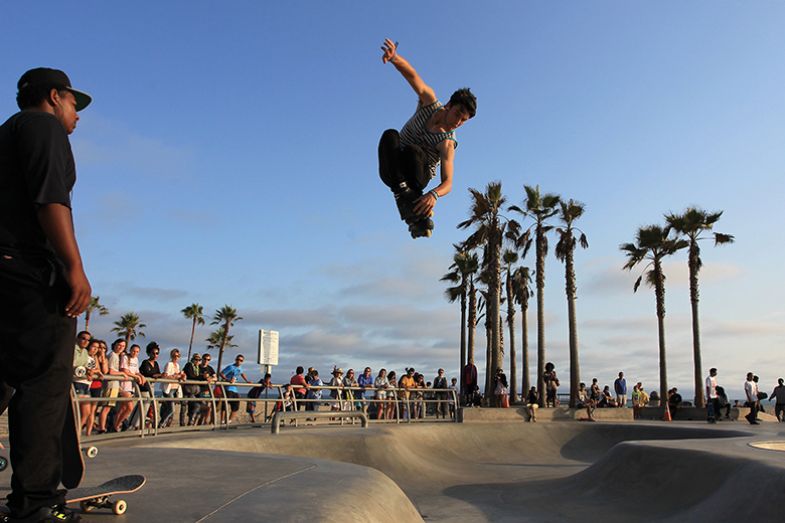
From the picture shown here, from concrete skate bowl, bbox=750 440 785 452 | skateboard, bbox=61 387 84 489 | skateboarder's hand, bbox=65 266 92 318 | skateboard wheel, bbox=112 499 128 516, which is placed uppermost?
skateboarder's hand, bbox=65 266 92 318

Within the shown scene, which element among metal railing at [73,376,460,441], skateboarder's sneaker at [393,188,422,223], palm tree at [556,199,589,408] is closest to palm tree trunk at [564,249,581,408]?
palm tree at [556,199,589,408]

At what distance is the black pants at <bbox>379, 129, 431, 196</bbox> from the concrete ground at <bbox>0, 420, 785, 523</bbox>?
9.29ft

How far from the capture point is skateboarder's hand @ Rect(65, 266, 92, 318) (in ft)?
8.66

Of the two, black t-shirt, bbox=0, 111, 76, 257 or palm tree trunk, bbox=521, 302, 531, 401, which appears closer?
black t-shirt, bbox=0, 111, 76, 257

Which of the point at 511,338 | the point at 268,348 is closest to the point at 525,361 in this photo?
the point at 511,338

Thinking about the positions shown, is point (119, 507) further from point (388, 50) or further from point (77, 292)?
point (388, 50)

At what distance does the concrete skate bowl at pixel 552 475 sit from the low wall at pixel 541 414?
3642 millimetres

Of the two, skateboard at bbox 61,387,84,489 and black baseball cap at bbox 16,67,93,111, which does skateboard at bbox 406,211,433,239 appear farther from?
skateboard at bbox 61,387,84,489

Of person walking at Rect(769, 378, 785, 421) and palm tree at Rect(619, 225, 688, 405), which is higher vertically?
palm tree at Rect(619, 225, 688, 405)

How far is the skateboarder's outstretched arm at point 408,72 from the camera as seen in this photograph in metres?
5.88

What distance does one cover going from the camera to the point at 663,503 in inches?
360

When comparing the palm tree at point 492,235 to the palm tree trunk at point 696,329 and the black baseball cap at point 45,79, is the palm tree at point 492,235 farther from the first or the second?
the black baseball cap at point 45,79

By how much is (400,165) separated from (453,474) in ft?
27.9

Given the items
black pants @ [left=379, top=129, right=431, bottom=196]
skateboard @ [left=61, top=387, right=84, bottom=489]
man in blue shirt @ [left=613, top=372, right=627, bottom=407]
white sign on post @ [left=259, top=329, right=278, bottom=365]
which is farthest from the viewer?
man in blue shirt @ [left=613, top=372, right=627, bottom=407]
